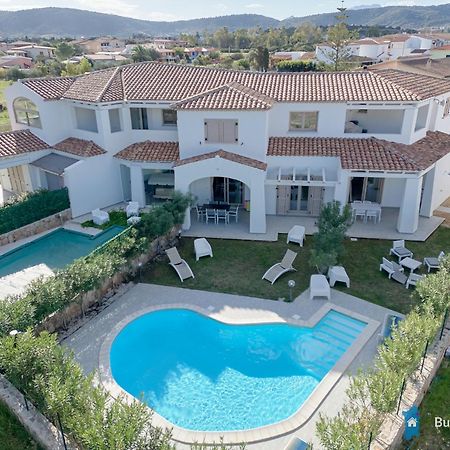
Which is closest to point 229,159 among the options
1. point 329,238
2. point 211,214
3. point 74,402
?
point 211,214

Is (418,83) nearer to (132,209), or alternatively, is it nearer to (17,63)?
(132,209)

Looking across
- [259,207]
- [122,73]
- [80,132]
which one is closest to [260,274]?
[259,207]

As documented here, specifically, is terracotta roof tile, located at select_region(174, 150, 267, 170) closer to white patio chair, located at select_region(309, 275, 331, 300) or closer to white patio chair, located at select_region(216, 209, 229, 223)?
white patio chair, located at select_region(216, 209, 229, 223)

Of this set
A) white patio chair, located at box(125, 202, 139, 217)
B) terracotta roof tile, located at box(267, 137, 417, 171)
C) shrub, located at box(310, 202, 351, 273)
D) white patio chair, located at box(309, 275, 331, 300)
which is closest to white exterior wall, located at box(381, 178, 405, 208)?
terracotta roof tile, located at box(267, 137, 417, 171)

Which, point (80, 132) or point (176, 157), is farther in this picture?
point (80, 132)

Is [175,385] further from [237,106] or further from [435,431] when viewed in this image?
[237,106]

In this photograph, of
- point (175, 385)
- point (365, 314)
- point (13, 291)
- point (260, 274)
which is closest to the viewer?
point (175, 385)

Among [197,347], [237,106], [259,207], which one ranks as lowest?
[197,347]
